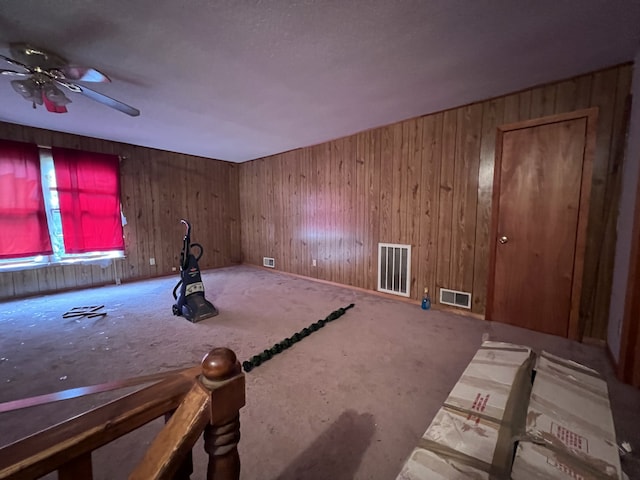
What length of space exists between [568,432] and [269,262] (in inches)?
188

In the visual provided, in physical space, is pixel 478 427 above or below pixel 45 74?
below

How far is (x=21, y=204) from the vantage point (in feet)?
10.9

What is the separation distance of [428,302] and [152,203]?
469 cm

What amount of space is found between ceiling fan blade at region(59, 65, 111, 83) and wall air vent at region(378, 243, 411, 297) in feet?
10.4

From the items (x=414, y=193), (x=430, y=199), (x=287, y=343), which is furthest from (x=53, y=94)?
(x=430, y=199)

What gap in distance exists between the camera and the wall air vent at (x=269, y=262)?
515 cm

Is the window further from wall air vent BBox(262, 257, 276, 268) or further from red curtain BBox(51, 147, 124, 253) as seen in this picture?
wall air vent BBox(262, 257, 276, 268)

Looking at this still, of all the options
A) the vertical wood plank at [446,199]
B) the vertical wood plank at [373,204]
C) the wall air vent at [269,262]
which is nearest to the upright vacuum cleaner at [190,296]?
the vertical wood plank at [373,204]

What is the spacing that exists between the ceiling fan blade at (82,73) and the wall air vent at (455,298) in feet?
11.8

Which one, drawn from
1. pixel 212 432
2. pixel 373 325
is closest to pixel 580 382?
pixel 212 432

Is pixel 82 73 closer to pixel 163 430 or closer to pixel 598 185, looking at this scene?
pixel 163 430

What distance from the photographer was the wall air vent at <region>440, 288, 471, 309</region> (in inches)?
111

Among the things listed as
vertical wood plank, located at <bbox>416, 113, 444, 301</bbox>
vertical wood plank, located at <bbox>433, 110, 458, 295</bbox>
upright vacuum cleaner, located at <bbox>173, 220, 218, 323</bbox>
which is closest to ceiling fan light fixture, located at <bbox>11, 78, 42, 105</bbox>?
upright vacuum cleaner, located at <bbox>173, 220, 218, 323</bbox>

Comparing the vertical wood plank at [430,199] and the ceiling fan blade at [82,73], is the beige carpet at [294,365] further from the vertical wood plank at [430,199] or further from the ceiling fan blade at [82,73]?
the ceiling fan blade at [82,73]
